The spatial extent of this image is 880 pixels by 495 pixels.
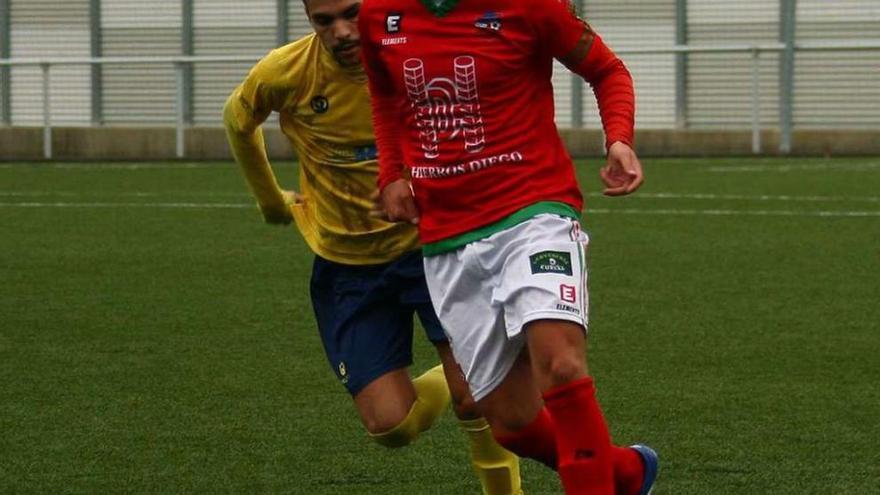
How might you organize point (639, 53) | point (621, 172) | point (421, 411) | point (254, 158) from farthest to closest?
point (639, 53) < point (254, 158) < point (421, 411) < point (621, 172)

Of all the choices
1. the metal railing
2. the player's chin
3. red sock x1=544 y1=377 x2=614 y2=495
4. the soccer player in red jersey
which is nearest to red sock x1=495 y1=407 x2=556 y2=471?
the soccer player in red jersey

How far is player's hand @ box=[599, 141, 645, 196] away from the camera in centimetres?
409

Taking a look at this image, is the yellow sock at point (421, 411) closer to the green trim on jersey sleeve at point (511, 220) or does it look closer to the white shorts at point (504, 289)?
the white shorts at point (504, 289)

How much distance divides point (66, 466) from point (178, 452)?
372 millimetres

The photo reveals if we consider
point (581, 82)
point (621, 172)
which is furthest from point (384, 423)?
point (581, 82)

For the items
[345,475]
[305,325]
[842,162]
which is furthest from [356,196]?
[842,162]

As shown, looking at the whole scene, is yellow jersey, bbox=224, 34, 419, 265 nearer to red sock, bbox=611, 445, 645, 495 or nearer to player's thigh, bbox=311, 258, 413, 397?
player's thigh, bbox=311, 258, 413, 397

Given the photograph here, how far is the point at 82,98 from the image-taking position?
1009 inches

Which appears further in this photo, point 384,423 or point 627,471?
point 384,423

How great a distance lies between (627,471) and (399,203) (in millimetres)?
815

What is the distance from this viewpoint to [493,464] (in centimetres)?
518

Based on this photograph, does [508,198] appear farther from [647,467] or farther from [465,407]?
[465,407]

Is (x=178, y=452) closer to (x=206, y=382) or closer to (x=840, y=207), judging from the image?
(x=206, y=382)

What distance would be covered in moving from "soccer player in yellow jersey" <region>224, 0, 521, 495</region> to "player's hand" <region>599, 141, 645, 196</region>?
1.21 m
